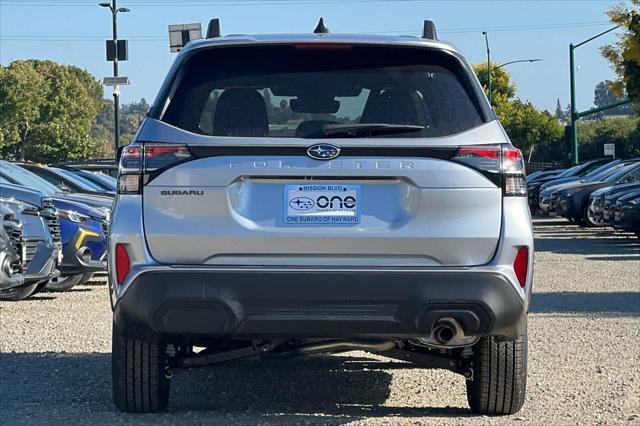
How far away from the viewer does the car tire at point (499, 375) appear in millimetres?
5688

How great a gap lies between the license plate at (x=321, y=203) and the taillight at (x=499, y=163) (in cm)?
53

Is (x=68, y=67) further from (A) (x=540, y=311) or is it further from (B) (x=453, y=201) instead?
(B) (x=453, y=201)

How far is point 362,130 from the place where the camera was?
522 centimetres

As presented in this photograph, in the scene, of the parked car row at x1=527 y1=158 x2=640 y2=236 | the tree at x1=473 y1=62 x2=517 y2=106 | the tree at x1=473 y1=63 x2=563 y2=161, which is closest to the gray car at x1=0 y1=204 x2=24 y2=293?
the parked car row at x1=527 y1=158 x2=640 y2=236

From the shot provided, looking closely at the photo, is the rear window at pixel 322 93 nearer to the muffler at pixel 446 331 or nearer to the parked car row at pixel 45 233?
the muffler at pixel 446 331

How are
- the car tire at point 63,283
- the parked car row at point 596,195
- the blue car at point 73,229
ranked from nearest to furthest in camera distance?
the blue car at point 73,229 → the car tire at point 63,283 → the parked car row at point 596,195

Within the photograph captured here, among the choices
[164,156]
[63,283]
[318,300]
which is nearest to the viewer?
[318,300]

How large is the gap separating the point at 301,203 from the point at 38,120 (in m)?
59.7

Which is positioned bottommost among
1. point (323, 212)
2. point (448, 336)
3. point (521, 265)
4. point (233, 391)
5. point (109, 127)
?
point (233, 391)

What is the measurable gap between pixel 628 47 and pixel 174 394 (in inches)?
893

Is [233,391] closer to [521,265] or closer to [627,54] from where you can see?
[521,265]

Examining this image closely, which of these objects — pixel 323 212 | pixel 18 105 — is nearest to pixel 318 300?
pixel 323 212

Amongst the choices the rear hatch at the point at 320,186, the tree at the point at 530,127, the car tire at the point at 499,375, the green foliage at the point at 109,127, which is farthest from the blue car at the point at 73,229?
the tree at the point at 530,127

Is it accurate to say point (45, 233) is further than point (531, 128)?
No
